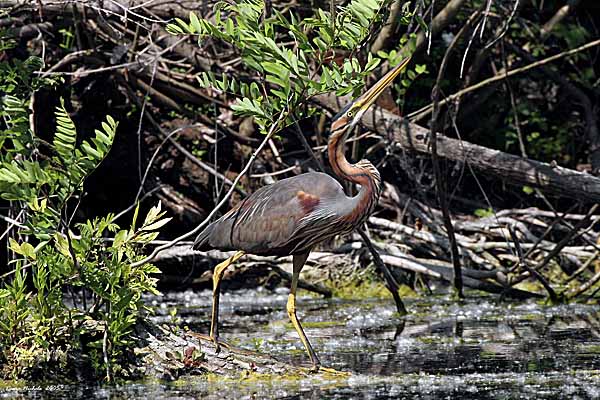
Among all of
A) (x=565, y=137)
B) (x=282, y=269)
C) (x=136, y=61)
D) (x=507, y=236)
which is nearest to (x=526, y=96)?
(x=565, y=137)

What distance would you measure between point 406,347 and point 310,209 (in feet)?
3.95

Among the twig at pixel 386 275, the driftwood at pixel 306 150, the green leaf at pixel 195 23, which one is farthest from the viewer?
the driftwood at pixel 306 150

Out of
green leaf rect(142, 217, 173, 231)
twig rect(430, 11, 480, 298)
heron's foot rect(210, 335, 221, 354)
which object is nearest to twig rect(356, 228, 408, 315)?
twig rect(430, 11, 480, 298)

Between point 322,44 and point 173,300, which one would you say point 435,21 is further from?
point 322,44

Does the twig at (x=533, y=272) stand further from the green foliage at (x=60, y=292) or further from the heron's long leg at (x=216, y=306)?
the green foliage at (x=60, y=292)

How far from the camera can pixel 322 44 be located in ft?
17.8

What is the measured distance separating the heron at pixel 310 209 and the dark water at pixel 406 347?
598mm

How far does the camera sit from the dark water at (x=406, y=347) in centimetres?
544

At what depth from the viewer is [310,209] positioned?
6344 millimetres

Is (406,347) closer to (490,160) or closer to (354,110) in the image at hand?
(354,110)

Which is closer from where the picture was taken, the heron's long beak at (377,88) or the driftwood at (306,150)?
the heron's long beak at (377,88)

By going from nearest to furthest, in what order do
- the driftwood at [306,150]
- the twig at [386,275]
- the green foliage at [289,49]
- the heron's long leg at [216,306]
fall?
the green foliage at [289,49], the heron's long leg at [216,306], the twig at [386,275], the driftwood at [306,150]

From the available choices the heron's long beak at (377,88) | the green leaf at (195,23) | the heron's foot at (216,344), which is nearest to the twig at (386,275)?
the heron's long beak at (377,88)

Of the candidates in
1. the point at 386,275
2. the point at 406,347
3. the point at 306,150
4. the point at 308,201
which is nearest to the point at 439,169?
the point at 386,275
